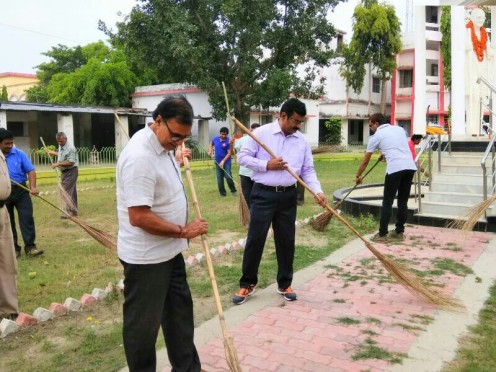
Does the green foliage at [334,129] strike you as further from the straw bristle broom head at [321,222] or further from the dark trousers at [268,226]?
the dark trousers at [268,226]

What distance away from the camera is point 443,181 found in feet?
26.7

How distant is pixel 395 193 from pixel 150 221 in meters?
4.78

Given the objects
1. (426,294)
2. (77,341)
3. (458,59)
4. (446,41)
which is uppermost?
(446,41)

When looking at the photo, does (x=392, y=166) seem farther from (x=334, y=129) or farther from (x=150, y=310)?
(x=334, y=129)

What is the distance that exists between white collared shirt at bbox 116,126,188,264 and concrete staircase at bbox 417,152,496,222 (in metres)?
5.71

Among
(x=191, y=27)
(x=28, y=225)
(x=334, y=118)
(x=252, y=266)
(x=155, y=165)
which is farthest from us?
(x=334, y=118)

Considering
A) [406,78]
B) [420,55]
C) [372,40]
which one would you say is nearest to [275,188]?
[420,55]

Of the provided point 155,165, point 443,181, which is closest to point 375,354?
point 155,165

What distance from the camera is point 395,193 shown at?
635 cm

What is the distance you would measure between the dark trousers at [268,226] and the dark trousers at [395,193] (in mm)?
2572

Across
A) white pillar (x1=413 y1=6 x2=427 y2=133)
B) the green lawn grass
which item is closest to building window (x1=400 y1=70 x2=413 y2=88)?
white pillar (x1=413 y1=6 x2=427 y2=133)

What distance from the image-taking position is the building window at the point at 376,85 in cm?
3313

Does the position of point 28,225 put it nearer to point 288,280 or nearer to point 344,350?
point 288,280

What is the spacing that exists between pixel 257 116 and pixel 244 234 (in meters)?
18.9
